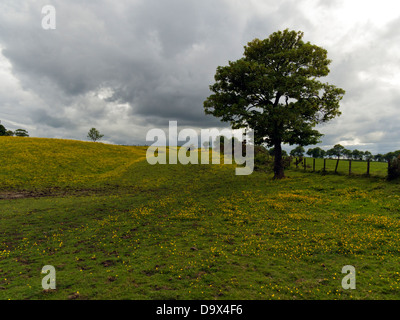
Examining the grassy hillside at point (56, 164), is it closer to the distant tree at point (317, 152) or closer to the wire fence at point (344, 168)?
the wire fence at point (344, 168)

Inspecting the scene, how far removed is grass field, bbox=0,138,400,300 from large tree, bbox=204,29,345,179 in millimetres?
8711

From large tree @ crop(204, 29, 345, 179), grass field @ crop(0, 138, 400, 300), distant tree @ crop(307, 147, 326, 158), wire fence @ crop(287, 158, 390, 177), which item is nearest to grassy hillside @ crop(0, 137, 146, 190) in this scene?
grass field @ crop(0, 138, 400, 300)

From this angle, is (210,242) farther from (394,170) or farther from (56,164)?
(56,164)

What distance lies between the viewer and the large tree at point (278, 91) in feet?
103

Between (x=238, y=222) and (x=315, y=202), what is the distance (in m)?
10.4

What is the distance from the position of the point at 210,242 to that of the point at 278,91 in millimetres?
28248

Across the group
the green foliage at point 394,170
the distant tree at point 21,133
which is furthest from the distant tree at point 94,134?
the green foliage at point 394,170

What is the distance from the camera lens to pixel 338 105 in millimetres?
33531

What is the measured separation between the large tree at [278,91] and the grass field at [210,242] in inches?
343
